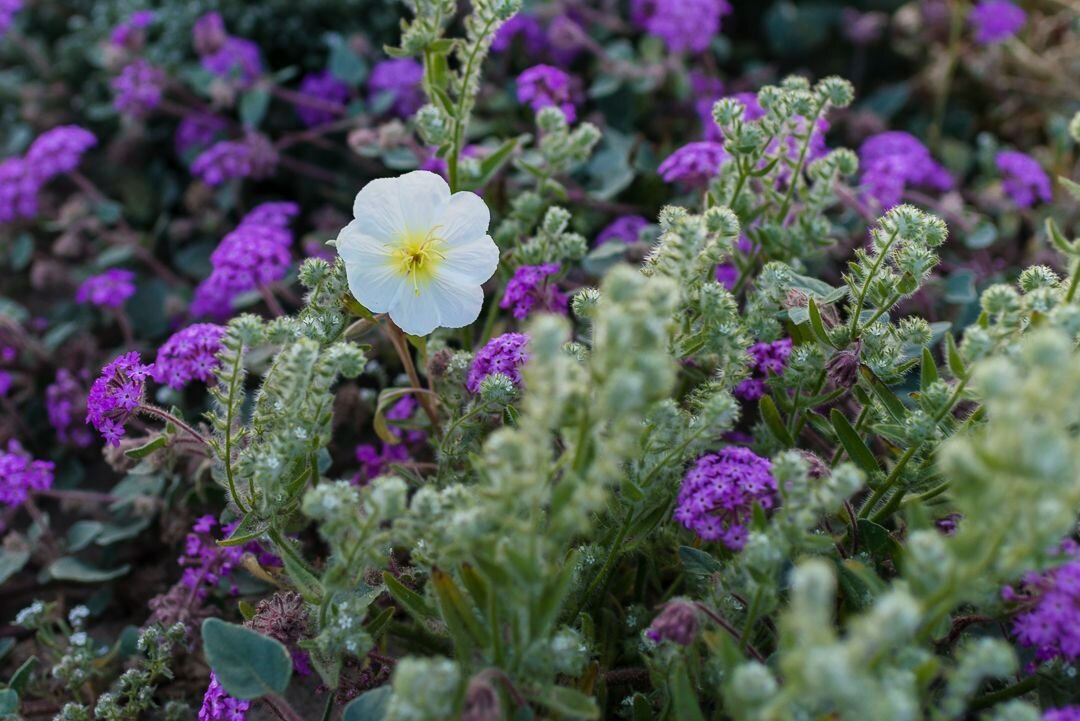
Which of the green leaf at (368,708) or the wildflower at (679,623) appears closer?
the wildflower at (679,623)

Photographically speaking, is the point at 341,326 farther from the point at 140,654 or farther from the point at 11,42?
the point at 11,42

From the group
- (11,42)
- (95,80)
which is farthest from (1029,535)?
(11,42)

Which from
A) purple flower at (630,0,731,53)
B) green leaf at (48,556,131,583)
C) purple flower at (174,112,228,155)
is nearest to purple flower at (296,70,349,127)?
purple flower at (174,112,228,155)

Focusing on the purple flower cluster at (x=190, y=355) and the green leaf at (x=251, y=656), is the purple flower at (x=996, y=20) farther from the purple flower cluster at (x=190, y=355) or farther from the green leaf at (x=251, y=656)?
the green leaf at (x=251, y=656)

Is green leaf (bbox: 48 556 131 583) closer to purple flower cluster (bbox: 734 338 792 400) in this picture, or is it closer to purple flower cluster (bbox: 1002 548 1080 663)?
purple flower cluster (bbox: 734 338 792 400)

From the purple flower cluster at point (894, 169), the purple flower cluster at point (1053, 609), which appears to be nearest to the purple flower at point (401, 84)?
the purple flower cluster at point (894, 169)

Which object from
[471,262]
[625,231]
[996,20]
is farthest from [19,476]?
[996,20]

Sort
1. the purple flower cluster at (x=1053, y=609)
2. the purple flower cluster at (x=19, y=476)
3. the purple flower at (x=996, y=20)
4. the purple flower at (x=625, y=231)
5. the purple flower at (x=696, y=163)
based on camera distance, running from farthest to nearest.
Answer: the purple flower at (x=996, y=20)
the purple flower at (x=625, y=231)
the purple flower at (x=696, y=163)
the purple flower cluster at (x=19, y=476)
the purple flower cluster at (x=1053, y=609)
